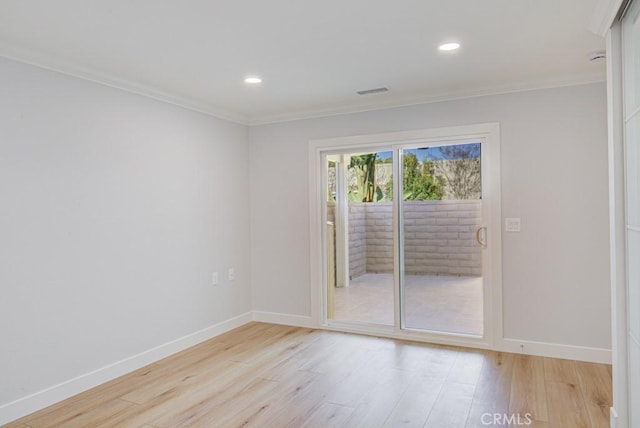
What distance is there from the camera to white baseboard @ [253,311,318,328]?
14.8 feet

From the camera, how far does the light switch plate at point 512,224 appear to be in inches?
141

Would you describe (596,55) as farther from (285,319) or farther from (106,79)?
(285,319)

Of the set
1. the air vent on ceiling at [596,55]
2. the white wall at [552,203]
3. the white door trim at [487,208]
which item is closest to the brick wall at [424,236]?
the white door trim at [487,208]

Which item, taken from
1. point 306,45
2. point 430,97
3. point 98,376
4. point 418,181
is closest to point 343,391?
point 98,376

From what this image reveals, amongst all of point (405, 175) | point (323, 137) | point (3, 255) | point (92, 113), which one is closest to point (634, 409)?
point (405, 175)

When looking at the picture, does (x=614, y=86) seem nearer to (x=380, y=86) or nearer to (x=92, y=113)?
(x=380, y=86)

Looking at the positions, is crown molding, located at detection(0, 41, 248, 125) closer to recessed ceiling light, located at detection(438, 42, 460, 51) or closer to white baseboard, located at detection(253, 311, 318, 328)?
white baseboard, located at detection(253, 311, 318, 328)

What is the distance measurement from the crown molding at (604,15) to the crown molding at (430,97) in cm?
106

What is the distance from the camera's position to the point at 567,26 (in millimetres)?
2463

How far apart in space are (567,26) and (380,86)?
149 centimetres

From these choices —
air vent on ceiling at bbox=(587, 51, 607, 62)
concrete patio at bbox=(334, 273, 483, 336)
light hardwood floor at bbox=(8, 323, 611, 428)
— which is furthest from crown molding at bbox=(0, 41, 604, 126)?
light hardwood floor at bbox=(8, 323, 611, 428)

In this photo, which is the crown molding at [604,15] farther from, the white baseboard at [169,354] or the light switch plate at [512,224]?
the white baseboard at [169,354]

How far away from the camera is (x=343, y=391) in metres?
2.91

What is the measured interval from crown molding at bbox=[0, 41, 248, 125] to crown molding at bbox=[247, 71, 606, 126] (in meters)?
0.57
